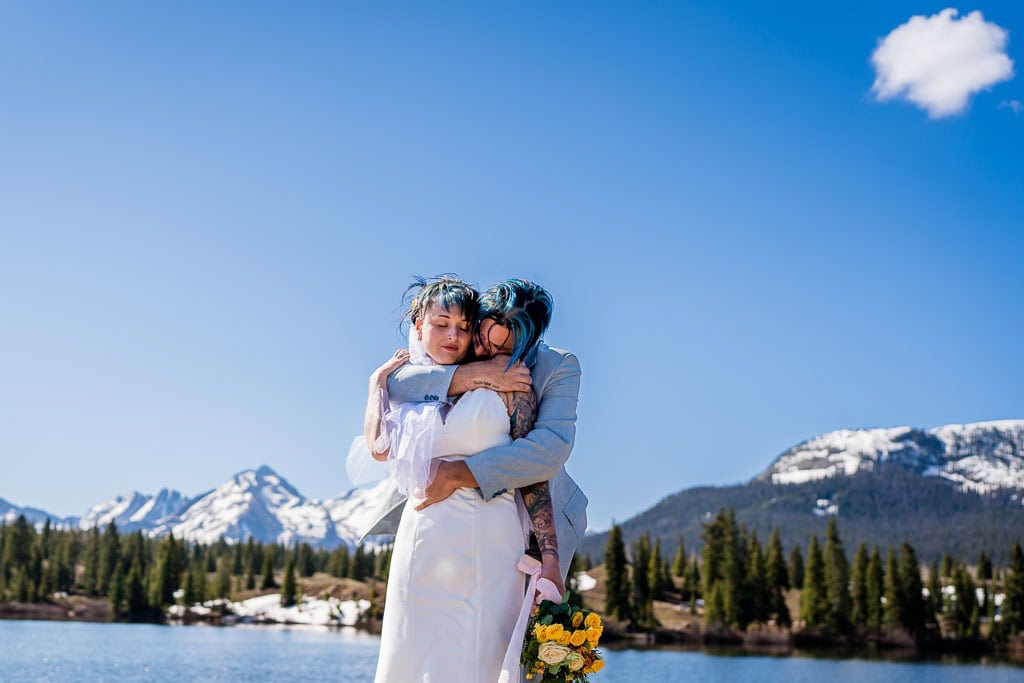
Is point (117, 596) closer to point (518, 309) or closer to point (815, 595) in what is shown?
point (815, 595)

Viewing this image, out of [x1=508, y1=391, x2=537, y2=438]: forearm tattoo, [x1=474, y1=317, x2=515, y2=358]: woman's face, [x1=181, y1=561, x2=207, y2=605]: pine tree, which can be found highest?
[x1=474, y1=317, x2=515, y2=358]: woman's face

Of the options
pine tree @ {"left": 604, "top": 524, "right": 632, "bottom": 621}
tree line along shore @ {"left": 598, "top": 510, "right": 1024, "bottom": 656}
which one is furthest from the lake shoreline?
pine tree @ {"left": 604, "top": 524, "right": 632, "bottom": 621}

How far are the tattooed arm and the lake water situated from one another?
26.6 m

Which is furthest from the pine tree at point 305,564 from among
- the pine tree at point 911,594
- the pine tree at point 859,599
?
the pine tree at point 911,594

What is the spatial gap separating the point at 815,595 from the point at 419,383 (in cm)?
6577

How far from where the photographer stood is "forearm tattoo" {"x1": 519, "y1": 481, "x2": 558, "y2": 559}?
144 inches

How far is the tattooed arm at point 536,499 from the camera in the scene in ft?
12.0

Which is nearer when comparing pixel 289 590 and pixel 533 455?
pixel 533 455

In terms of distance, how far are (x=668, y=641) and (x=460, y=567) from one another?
6471 centimetres

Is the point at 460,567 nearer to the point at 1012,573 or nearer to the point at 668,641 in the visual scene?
the point at 668,641

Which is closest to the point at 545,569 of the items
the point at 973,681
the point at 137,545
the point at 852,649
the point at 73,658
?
the point at 73,658

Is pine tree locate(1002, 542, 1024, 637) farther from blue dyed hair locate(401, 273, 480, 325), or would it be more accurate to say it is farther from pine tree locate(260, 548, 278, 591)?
blue dyed hair locate(401, 273, 480, 325)

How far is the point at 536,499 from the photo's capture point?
3.72m

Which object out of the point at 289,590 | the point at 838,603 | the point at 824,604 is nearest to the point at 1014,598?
the point at 838,603
